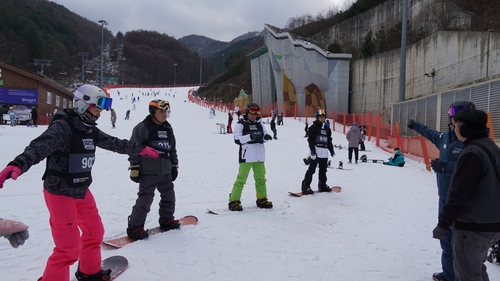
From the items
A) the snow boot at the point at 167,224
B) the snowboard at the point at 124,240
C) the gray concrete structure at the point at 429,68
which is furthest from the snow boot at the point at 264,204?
the gray concrete structure at the point at 429,68

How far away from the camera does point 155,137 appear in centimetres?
460

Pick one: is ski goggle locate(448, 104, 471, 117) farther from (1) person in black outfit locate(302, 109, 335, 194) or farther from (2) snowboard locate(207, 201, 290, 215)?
(1) person in black outfit locate(302, 109, 335, 194)

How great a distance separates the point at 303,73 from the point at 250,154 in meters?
29.1

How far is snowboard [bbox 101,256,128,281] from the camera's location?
137 inches

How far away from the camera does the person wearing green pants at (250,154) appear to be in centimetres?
595

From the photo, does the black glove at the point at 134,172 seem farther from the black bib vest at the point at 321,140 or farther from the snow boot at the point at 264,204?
the black bib vest at the point at 321,140

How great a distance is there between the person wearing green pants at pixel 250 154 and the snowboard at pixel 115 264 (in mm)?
2457

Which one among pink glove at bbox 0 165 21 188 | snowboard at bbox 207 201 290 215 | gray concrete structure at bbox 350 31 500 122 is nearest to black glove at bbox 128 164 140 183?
snowboard at bbox 207 201 290 215

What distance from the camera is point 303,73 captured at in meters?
33.7

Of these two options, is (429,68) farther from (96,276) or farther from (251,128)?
(96,276)

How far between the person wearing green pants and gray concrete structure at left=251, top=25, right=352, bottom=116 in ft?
83.0

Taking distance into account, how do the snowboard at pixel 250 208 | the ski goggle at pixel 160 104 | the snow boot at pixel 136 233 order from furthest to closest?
1. the snowboard at pixel 250 208
2. the ski goggle at pixel 160 104
3. the snow boot at pixel 136 233

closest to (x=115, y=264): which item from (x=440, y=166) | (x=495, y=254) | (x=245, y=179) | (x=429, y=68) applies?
(x=245, y=179)

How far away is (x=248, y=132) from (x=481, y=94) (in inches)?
319
